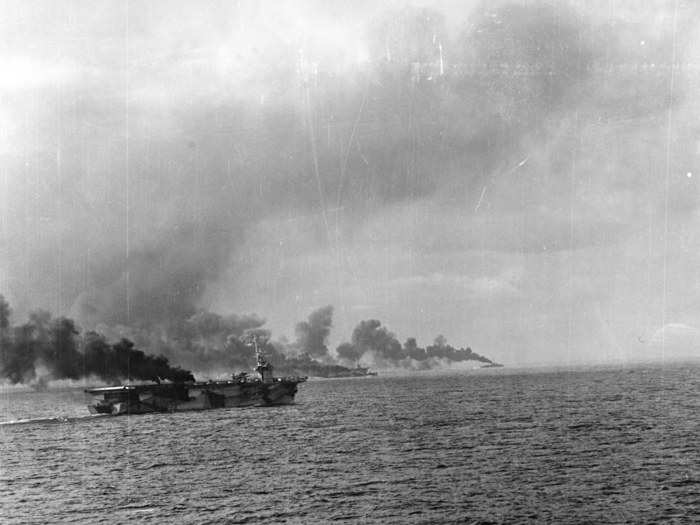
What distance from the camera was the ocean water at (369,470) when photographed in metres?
36.6

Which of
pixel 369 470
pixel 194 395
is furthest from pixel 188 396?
pixel 369 470

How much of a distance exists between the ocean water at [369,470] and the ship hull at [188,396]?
1642 centimetres

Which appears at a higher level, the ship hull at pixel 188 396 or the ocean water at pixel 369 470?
the ship hull at pixel 188 396

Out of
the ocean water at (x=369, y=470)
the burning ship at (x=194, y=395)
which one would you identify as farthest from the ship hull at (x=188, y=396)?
the ocean water at (x=369, y=470)

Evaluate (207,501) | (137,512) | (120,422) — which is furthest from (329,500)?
(120,422)

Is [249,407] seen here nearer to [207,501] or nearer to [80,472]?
[80,472]

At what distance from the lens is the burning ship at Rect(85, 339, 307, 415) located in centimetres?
10325

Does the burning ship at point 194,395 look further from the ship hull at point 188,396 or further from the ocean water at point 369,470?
the ocean water at point 369,470

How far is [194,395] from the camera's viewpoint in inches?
4336

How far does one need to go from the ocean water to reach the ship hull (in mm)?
16420

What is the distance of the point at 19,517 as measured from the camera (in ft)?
124

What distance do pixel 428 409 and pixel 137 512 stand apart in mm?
→ 70782

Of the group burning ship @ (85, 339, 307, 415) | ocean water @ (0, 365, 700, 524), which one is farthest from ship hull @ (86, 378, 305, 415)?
ocean water @ (0, 365, 700, 524)

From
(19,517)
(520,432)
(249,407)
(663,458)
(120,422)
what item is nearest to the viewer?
(19,517)
